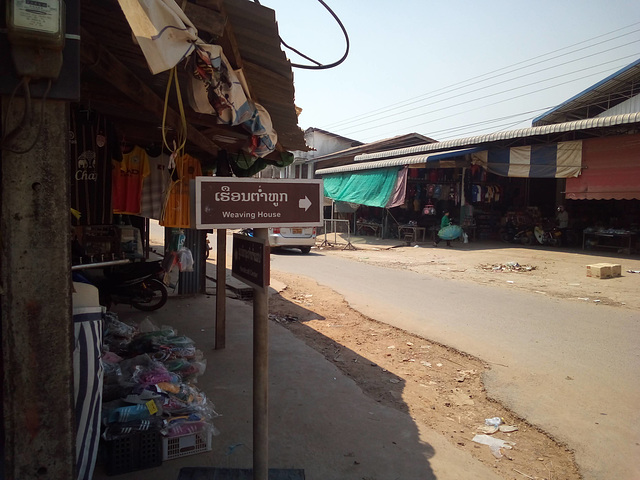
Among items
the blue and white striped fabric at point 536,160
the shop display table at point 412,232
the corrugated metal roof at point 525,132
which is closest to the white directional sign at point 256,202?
the corrugated metal roof at point 525,132

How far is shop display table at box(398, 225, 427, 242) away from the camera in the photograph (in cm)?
2084

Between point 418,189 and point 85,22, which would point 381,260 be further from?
point 85,22

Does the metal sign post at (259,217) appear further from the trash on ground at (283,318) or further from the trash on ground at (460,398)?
the trash on ground at (283,318)

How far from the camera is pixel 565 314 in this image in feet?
25.8

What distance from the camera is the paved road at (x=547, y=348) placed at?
388 cm

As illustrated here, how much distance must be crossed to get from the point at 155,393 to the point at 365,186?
19646mm

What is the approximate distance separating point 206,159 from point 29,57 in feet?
16.6

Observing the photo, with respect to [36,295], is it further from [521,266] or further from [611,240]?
[611,240]

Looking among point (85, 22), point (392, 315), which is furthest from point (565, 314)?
point (85, 22)

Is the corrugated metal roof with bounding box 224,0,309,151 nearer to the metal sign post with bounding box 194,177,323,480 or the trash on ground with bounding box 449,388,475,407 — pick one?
the metal sign post with bounding box 194,177,323,480

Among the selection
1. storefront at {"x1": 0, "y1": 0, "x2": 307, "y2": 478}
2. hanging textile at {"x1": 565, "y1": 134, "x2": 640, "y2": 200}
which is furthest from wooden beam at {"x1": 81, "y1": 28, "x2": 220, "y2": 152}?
hanging textile at {"x1": 565, "y1": 134, "x2": 640, "y2": 200}

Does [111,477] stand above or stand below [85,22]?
below

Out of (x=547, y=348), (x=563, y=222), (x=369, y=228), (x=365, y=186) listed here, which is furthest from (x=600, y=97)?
(x=547, y=348)

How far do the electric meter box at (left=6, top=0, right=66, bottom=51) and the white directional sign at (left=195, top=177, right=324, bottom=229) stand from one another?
0.74 metres
